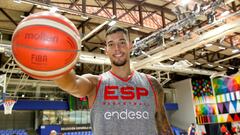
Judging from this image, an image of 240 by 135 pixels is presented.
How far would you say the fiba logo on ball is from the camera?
5.17 ft

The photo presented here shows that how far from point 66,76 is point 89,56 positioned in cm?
751

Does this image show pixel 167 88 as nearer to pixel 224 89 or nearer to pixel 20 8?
pixel 224 89

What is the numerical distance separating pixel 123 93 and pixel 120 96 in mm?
33

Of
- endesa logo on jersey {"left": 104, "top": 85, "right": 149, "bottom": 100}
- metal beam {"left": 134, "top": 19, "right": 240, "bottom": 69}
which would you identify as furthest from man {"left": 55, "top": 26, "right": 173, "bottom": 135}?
metal beam {"left": 134, "top": 19, "right": 240, "bottom": 69}

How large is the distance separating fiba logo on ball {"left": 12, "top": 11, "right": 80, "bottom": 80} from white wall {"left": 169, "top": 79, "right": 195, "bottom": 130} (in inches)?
652

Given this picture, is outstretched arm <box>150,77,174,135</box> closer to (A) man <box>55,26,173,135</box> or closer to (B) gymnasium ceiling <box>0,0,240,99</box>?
(A) man <box>55,26,173,135</box>

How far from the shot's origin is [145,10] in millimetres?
8367

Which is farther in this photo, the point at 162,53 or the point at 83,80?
the point at 162,53

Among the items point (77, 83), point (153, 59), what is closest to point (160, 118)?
point (77, 83)

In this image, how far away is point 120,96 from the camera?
1822 mm

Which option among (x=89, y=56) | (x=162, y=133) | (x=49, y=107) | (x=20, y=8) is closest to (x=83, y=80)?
(x=162, y=133)

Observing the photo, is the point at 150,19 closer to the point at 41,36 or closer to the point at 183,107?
the point at 41,36

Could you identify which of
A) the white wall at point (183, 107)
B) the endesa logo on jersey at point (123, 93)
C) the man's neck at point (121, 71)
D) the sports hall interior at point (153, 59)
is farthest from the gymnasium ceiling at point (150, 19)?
the white wall at point (183, 107)

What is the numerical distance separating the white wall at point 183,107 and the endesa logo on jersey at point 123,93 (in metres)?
16.2
